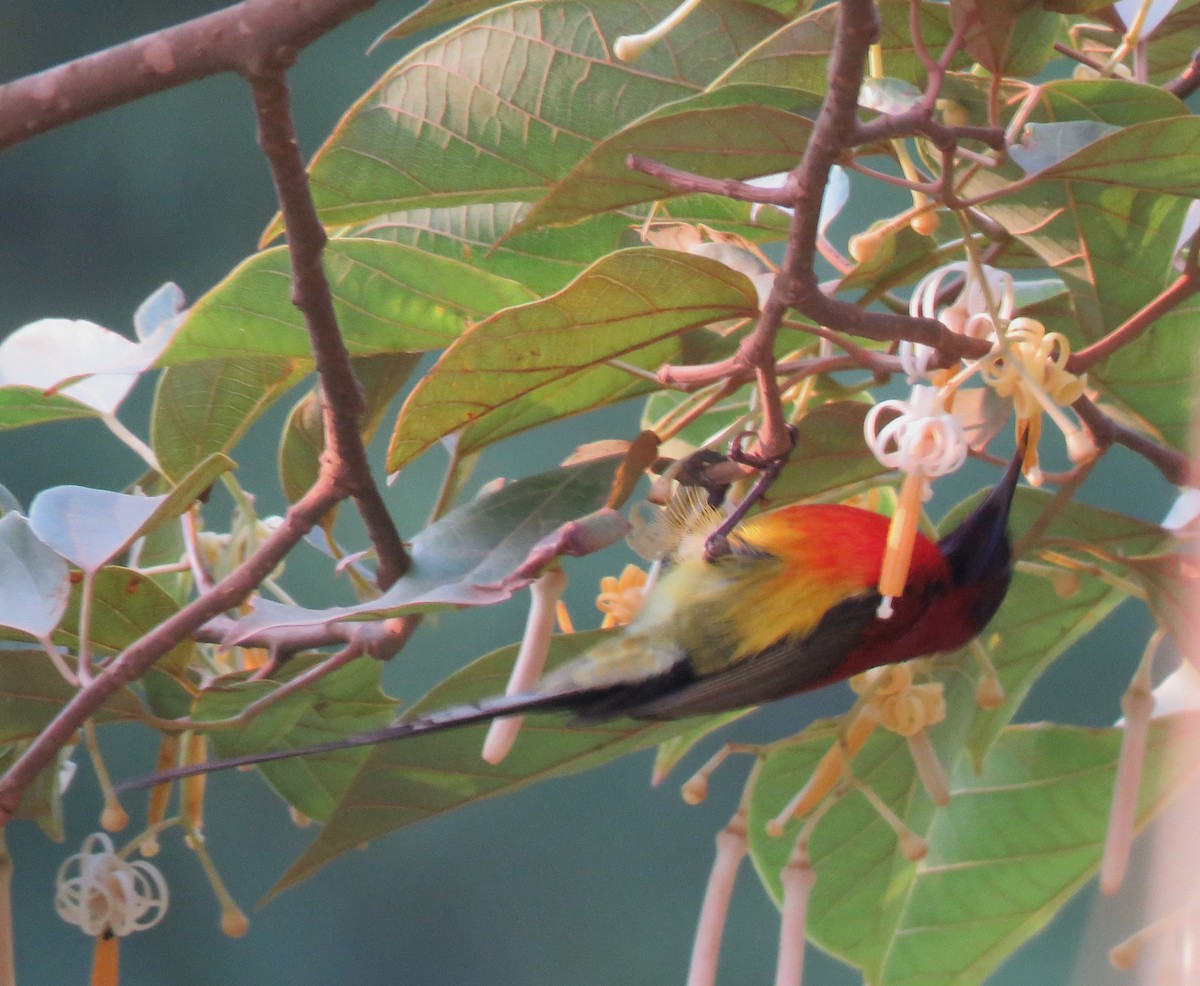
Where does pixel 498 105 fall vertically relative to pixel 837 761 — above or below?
above

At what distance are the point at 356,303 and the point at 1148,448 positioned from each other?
1.18ft

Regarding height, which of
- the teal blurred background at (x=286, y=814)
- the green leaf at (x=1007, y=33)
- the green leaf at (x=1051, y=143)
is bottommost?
the teal blurred background at (x=286, y=814)

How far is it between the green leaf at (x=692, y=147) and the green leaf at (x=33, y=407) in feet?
0.90

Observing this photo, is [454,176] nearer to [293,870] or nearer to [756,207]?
[756,207]

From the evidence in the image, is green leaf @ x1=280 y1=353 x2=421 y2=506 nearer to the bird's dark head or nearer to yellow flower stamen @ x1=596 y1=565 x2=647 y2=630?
yellow flower stamen @ x1=596 y1=565 x2=647 y2=630

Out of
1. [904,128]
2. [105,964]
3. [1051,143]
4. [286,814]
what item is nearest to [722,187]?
[904,128]

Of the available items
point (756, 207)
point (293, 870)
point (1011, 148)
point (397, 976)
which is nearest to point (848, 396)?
point (756, 207)

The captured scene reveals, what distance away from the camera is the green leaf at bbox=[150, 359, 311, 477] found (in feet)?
2.06

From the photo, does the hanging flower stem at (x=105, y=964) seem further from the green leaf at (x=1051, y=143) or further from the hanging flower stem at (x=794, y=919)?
the green leaf at (x=1051, y=143)

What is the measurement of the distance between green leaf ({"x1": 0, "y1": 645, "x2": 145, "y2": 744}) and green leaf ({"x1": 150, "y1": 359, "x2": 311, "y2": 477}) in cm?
13

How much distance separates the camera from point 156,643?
491 millimetres

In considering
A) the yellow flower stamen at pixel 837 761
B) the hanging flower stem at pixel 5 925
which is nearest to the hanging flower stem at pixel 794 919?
the yellow flower stamen at pixel 837 761

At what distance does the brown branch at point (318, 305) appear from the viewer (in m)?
0.41

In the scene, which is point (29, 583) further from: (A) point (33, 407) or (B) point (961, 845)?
(B) point (961, 845)
